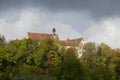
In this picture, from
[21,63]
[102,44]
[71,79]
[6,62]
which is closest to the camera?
[71,79]

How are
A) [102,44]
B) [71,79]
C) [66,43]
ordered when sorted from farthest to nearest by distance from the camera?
[66,43] < [102,44] < [71,79]

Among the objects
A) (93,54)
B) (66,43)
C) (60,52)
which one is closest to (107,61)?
(93,54)

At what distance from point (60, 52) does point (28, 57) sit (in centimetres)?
650

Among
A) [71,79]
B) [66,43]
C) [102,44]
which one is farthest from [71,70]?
[66,43]

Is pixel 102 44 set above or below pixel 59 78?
above

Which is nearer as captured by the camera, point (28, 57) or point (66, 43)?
point (28, 57)

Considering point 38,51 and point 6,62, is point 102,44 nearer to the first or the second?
point 38,51

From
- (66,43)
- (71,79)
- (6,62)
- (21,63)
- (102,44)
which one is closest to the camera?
(71,79)

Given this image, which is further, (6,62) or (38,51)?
(38,51)

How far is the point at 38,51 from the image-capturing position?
8712 cm

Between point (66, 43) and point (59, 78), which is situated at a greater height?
point (66, 43)

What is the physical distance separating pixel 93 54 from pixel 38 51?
34.8 feet

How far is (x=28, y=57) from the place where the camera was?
87.2 metres

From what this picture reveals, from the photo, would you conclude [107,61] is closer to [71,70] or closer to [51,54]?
[51,54]
